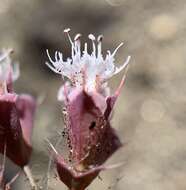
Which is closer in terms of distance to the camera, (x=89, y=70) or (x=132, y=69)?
(x=89, y=70)

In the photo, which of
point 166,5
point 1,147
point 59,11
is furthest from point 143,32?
point 1,147

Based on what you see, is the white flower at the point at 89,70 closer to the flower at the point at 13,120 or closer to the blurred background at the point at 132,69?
the flower at the point at 13,120

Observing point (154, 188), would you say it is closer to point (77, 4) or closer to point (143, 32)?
point (143, 32)

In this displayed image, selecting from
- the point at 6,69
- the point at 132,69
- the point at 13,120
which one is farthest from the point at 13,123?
the point at 132,69

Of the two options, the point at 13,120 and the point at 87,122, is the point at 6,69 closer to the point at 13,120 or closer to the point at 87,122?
the point at 13,120

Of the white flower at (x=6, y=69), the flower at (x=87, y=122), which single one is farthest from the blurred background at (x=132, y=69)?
the flower at (x=87, y=122)
